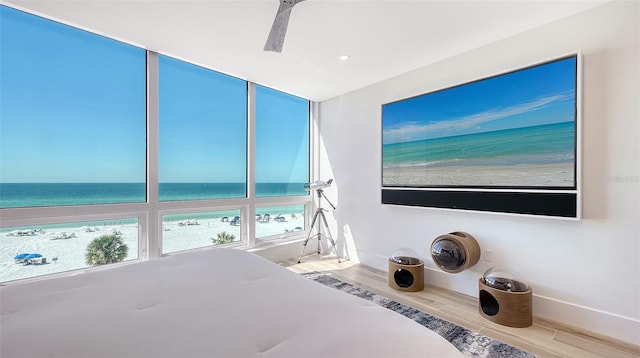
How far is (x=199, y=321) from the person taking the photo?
0.99 metres

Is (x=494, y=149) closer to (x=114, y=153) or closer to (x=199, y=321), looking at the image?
(x=199, y=321)

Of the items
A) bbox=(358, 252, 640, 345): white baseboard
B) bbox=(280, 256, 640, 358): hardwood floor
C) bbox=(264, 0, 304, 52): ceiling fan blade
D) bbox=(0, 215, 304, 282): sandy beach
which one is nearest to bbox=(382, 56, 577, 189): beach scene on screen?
bbox=(358, 252, 640, 345): white baseboard

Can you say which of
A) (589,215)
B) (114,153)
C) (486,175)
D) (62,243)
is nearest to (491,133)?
(486,175)

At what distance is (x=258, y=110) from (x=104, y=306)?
3287mm

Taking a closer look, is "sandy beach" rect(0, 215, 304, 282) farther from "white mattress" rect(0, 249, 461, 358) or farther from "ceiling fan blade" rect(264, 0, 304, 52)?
"ceiling fan blade" rect(264, 0, 304, 52)

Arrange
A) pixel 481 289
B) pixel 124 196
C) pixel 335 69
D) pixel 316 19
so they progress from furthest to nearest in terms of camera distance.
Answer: pixel 335 69 < pixel 124 196 < pixel 481 289 < pixel 316 19

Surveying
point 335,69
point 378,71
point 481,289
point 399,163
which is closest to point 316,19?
point 335,69

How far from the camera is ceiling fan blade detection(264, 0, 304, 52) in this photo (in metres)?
1.81

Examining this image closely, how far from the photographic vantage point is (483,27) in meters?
2.38

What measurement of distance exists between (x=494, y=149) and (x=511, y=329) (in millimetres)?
1561

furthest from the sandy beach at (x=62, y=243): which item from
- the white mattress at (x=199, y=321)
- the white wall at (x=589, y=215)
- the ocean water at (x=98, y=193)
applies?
the white wall at (x=589, y=215)

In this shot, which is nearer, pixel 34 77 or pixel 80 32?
pixel 34 77

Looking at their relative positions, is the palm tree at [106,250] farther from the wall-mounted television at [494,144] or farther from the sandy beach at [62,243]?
the wall-mounted television at [494,144]

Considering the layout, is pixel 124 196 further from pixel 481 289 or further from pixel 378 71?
pixel 481 289
